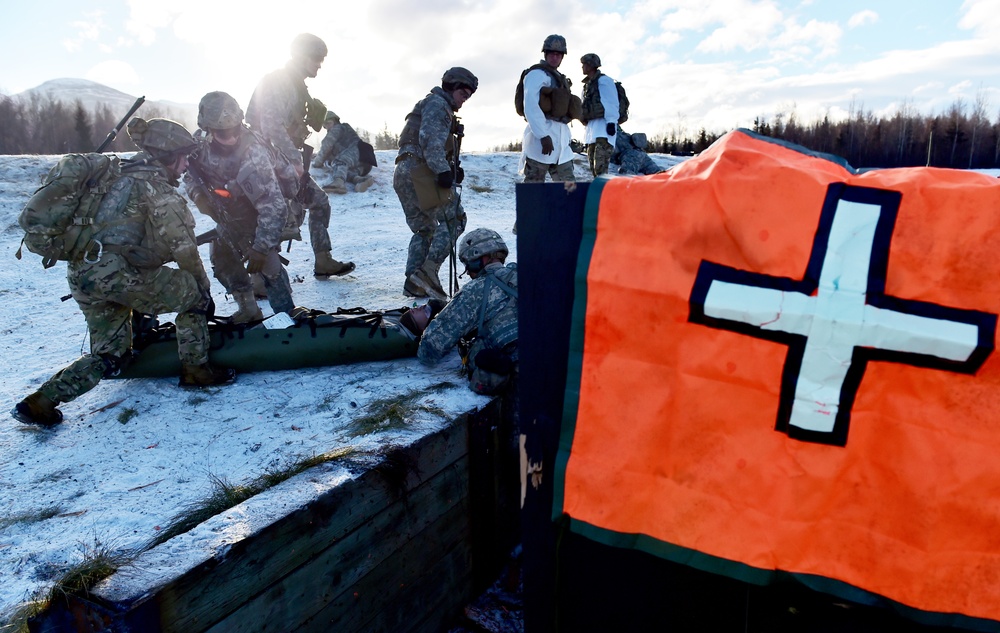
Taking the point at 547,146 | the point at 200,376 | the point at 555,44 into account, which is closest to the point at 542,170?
the point at 547,146

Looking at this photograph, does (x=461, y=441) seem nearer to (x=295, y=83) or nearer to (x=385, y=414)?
(x=385, y=414)

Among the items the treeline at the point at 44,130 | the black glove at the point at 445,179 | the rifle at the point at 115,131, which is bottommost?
the black glove at the point at 445,179

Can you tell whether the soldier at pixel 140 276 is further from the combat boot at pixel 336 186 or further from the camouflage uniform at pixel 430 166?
the combat boot at pixel 336 186

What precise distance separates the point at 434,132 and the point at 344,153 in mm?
6579

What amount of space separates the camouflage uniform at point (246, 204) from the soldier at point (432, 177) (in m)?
1.07

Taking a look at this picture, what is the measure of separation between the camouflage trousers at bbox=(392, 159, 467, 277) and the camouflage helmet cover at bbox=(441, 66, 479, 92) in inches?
29.8

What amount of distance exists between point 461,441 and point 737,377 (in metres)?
1.67

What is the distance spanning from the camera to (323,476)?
95.3 inches

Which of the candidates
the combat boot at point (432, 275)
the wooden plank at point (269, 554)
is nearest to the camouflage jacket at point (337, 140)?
the combat boot at point (432, 275)

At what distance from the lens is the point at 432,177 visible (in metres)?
5.39

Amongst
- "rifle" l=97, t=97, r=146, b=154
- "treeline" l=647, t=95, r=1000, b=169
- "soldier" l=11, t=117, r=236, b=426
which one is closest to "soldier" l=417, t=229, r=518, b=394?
"soldier" l=11, t=117, r=236, b=426

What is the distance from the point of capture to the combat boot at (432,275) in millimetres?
5617

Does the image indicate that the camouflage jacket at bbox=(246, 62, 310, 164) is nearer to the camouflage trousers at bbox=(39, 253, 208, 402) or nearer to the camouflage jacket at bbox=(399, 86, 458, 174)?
the camouflage jacket at bbox=(399, 86, 458, 174)

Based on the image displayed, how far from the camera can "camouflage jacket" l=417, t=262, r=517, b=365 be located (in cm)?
340
